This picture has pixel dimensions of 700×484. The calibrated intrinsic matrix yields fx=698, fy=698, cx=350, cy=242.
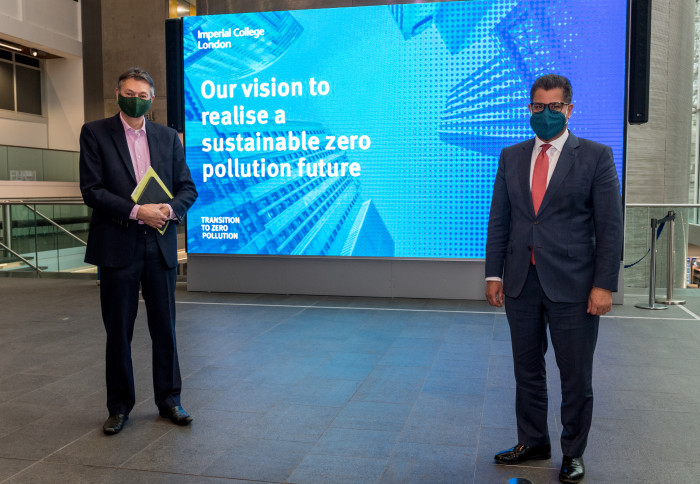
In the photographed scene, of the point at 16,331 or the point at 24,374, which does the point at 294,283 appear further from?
the point at 24,374

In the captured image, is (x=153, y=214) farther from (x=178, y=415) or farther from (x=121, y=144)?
(x=178, y=415)

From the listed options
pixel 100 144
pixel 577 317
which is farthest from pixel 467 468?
pixel 100 144

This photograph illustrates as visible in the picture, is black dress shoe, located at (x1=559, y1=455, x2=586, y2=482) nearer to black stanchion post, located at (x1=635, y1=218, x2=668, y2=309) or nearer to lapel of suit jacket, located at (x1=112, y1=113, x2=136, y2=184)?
lapel of suit jacket, located at (x1=112, y1=113, x2=136, y2=184)

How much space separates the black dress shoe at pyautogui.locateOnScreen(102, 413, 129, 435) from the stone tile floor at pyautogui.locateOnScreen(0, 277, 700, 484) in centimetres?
4

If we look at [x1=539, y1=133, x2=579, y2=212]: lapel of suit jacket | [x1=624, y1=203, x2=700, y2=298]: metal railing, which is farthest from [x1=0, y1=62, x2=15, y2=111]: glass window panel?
[x1=539, y1=133, x2=579, y2=212]: lapel of suit jacket

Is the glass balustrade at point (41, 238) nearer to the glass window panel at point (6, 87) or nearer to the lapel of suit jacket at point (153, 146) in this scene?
the lapel of suit jacket at point (153, 146)

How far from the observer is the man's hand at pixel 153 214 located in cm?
339

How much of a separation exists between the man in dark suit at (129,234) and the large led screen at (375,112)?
3844mm

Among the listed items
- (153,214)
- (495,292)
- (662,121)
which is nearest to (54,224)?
(153,214)

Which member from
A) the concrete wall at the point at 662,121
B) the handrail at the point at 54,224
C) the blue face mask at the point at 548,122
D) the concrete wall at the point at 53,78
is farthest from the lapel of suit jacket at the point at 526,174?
the concrete wall at the point at 53,78

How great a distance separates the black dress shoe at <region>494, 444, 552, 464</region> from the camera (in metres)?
3.06

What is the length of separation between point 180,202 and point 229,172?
4.16m

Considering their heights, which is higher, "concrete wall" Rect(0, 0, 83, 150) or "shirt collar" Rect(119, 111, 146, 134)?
"concrete wall" Rect(0, 0, 83, 150)

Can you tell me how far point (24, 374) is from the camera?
4648 millimetres
